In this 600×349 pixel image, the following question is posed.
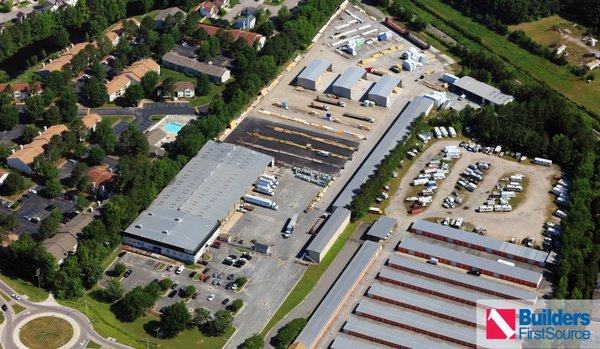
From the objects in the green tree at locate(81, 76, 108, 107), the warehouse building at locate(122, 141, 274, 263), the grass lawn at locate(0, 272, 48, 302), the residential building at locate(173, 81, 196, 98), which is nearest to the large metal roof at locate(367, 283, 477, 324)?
the warehouse building at locate(122, 141, 274, 263)

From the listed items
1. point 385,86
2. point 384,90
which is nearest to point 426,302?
point 384,90

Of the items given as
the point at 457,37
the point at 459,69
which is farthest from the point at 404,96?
the point at 457,37

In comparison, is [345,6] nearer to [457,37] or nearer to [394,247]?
[457,37]

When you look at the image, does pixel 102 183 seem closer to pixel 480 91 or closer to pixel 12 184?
pixel 12 184

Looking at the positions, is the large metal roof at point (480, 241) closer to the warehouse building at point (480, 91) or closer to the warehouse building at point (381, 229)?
the warehouse building at point (381, 229)

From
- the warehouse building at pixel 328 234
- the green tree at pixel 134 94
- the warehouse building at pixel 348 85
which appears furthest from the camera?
the warehouse building at pixel 348 85

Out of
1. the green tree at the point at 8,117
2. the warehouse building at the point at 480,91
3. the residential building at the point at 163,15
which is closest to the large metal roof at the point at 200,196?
the green tree at the point at 8,117
